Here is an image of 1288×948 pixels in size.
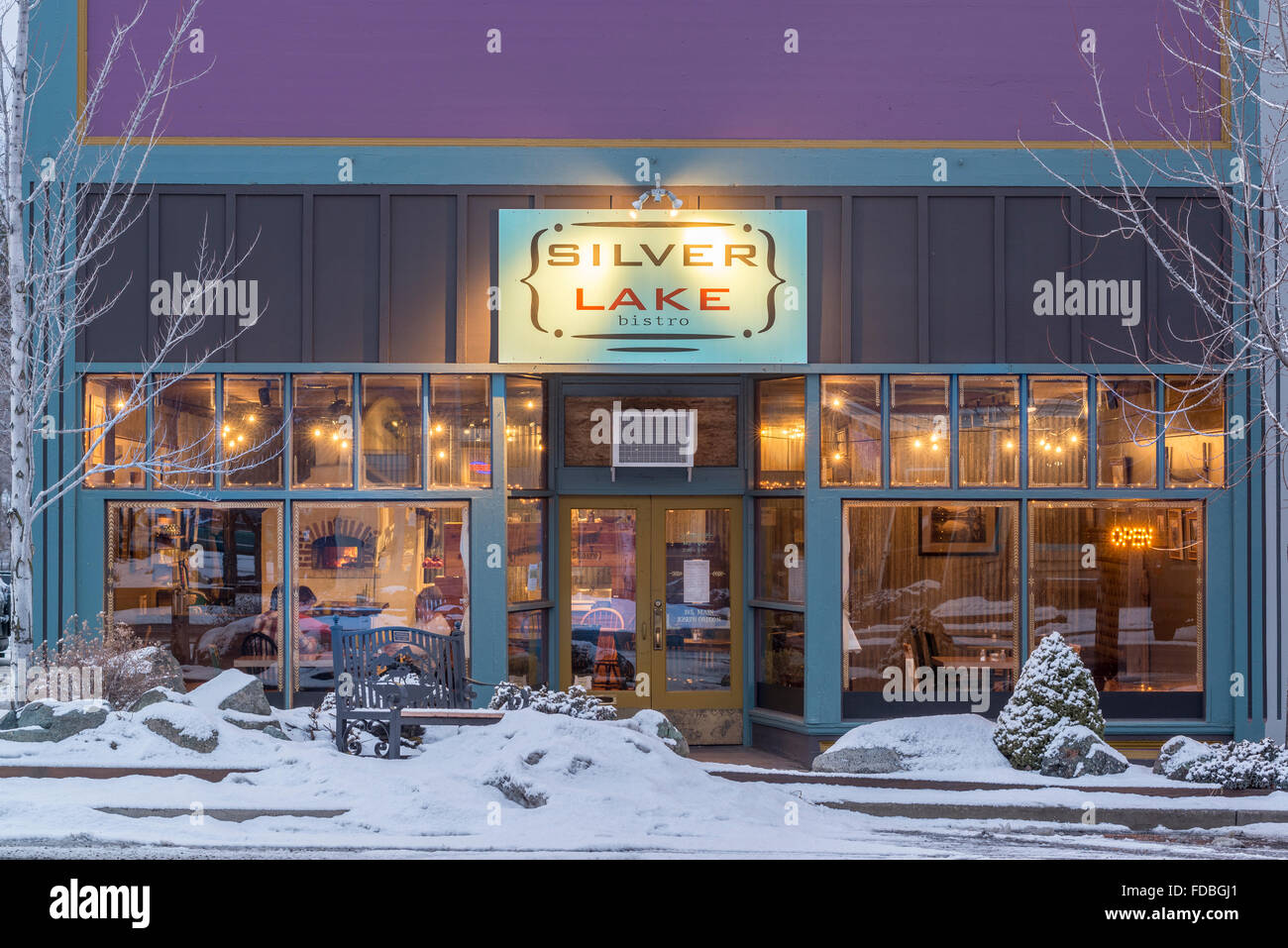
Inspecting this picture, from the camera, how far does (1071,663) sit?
999 cm

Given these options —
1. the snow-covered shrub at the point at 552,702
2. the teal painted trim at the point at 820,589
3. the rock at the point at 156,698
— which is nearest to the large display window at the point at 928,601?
the teal painted trim at the point at 820,589

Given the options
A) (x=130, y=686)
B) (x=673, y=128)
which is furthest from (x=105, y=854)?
(x=673, y=128)

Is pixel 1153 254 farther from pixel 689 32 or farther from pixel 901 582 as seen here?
pixel 689 32

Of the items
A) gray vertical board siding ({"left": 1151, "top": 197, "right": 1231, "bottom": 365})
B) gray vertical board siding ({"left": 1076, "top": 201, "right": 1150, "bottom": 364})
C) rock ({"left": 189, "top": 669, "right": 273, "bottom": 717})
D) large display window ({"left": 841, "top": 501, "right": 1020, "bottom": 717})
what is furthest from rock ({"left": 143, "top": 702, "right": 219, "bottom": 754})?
gray vertical board siding ({"left": 1151, "top": 197, "right": 1231, "bottom": 365})

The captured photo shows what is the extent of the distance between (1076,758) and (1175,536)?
3359mm

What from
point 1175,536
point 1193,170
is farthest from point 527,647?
point 1193,170

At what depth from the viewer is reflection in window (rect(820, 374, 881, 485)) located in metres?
11.8

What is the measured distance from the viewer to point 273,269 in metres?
11.7

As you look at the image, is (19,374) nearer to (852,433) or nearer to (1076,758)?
(852,433)

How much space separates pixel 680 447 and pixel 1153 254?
5636 mm

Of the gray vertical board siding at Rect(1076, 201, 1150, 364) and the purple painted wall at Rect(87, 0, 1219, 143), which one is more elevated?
the purple painted wall at Rect(87, 0, 1219, 143)

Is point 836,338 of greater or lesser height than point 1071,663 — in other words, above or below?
above

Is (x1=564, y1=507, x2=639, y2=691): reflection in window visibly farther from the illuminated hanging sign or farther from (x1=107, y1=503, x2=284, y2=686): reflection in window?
(x1=107, y1=503, x2=284, y2=686): reflection in window

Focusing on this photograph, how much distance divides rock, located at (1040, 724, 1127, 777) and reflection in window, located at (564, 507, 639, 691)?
4.76 meters
